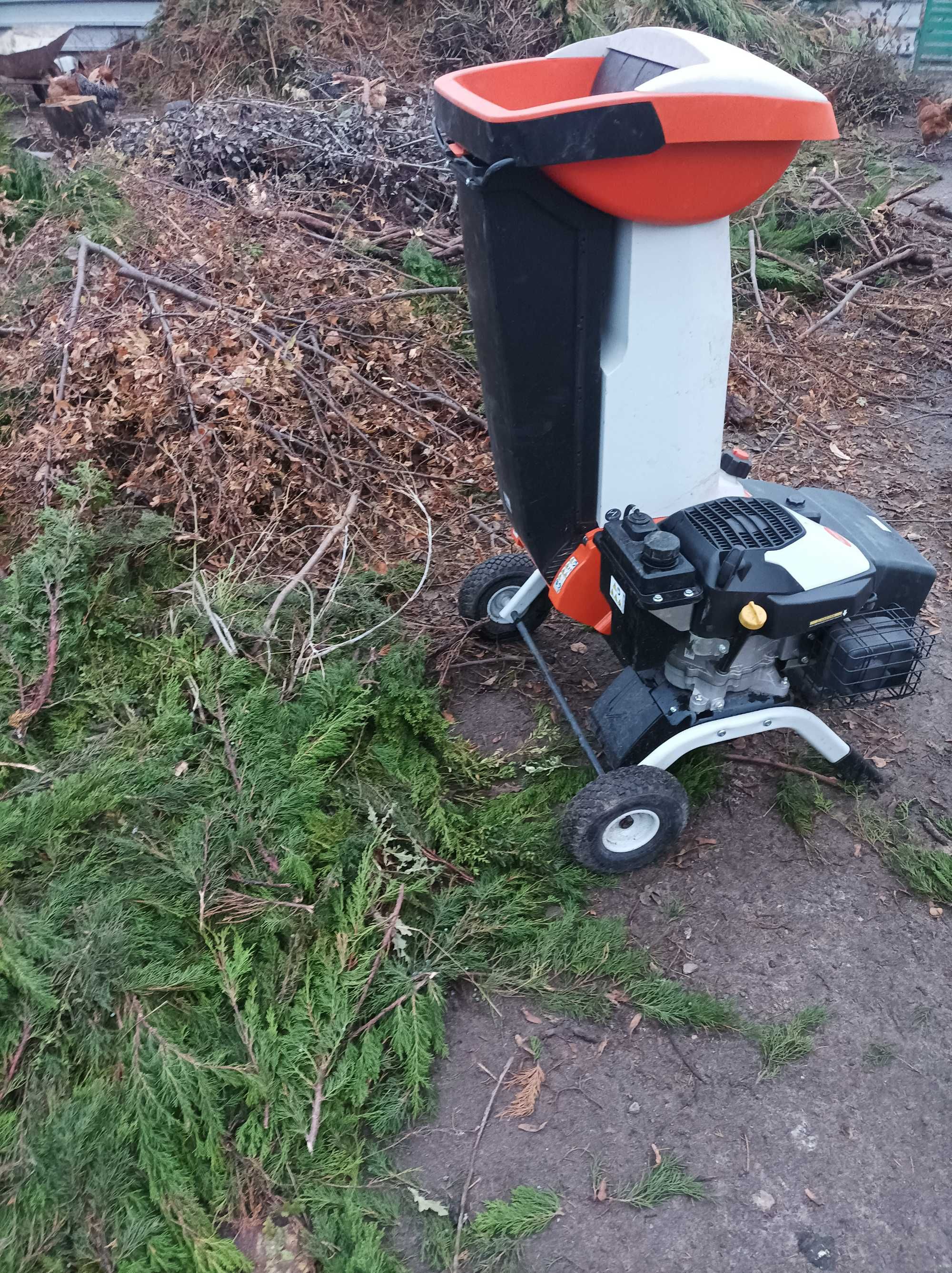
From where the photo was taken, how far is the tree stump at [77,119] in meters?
7.34

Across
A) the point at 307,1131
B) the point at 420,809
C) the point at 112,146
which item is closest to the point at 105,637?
the point at 420,809

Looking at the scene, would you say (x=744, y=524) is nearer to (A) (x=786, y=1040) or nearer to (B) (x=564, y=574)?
(B) (x=564, y=574)

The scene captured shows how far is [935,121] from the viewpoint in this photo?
29.7ft

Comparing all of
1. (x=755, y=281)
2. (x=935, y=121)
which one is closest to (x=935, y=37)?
(x=935, y=121)

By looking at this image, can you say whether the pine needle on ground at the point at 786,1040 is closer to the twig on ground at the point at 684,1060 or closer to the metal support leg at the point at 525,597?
the twig on ground at the point at 684,1060

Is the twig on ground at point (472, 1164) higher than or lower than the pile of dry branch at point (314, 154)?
lower

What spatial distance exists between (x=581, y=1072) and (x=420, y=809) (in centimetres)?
91

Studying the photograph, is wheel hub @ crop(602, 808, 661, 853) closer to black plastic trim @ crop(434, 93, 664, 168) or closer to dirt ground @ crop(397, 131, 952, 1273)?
dirt ground @ crop(397, 131, 952, 1273)

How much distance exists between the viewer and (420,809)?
281 cm

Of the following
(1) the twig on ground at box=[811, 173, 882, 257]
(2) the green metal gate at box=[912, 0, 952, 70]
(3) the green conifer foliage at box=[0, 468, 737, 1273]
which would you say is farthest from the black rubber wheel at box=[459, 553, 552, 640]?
(2) the green metal gate at box=[912, 0, 952, 70]

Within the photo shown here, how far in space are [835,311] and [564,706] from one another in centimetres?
468

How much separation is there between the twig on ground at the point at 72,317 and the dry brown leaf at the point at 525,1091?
3.43 m

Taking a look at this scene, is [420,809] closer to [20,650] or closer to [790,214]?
[20,650]

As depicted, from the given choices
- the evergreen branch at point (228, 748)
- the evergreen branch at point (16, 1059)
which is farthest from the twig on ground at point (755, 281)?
the evergreen branch at point (16, 1059)
